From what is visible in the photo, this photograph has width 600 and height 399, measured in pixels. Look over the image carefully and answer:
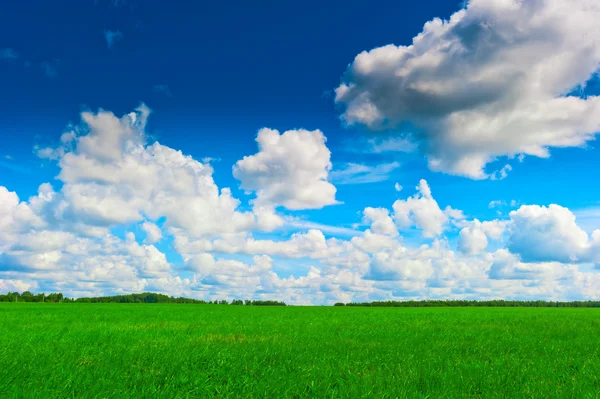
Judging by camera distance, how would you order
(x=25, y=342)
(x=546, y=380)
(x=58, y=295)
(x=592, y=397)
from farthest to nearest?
(x=58, y=295) < (x=25, y=342) < (x=546, y=380) < (x=592, y=397)

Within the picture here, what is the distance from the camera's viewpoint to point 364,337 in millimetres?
15133

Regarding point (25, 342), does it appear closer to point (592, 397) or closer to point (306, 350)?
point (306, 350)

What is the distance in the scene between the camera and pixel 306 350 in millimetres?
11195

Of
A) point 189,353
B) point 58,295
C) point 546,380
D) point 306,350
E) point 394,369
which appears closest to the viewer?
point 546,380

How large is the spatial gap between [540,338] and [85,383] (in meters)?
15.1

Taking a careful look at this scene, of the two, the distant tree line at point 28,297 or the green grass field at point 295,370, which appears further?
the distant tree line at point 28,297

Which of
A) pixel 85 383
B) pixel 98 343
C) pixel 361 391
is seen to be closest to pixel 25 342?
pixel 98 343

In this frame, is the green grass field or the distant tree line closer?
the green grass field

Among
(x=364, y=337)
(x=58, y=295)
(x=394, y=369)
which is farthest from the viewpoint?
(x=58, y=295)

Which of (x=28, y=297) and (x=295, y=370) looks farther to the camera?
(x=28, y=297)

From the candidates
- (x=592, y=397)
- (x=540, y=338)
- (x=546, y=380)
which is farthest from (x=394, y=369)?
(x=540, y=338)

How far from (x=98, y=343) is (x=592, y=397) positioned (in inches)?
466

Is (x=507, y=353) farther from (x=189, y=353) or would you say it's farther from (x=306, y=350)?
(x=189, y=353)

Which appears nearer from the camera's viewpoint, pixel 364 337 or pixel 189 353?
pixel 189 353
